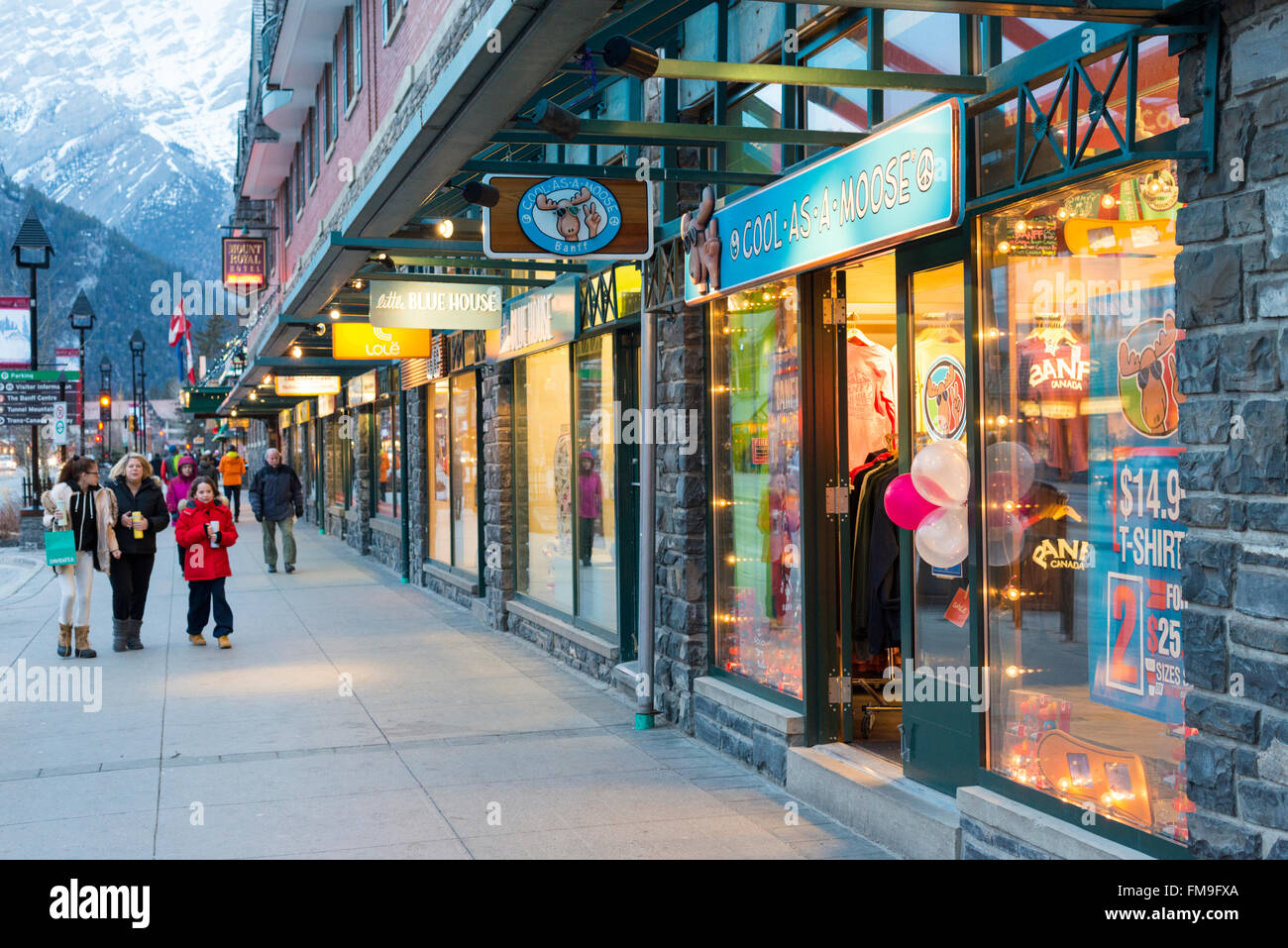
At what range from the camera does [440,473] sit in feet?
58.5

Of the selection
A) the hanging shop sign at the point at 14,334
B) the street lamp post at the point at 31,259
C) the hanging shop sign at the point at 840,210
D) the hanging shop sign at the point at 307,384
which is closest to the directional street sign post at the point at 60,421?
the street lamp post at the point at 31,259

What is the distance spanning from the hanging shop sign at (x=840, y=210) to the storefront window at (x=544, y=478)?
169 inches

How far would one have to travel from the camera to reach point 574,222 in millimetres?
8039

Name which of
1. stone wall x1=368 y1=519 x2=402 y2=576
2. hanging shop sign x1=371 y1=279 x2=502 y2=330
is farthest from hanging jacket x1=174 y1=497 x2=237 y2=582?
stone wall x1=368 y1=519 x2=402 y2=576

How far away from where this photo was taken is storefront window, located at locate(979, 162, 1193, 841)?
15.6ft

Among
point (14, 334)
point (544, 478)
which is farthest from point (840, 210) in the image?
point (14, 334)

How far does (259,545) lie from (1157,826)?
23.3 m

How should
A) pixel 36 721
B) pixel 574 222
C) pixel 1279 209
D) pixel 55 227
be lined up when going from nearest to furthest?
pixel 1279 209
pixel 574 222
pixel 36 721
pixel 55 227

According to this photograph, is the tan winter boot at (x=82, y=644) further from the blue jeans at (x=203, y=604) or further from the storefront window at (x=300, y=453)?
the storefront window at (x=300, y=453)

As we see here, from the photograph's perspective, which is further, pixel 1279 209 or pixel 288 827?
pixel 288 827

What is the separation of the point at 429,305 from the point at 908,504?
653 centimetres

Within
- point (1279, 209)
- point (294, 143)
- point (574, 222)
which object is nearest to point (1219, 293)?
point (1279, 209)

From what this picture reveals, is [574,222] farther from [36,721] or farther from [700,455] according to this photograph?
[36,721]

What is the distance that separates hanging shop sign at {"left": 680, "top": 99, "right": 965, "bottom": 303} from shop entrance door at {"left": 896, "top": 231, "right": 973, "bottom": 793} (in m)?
0.41
